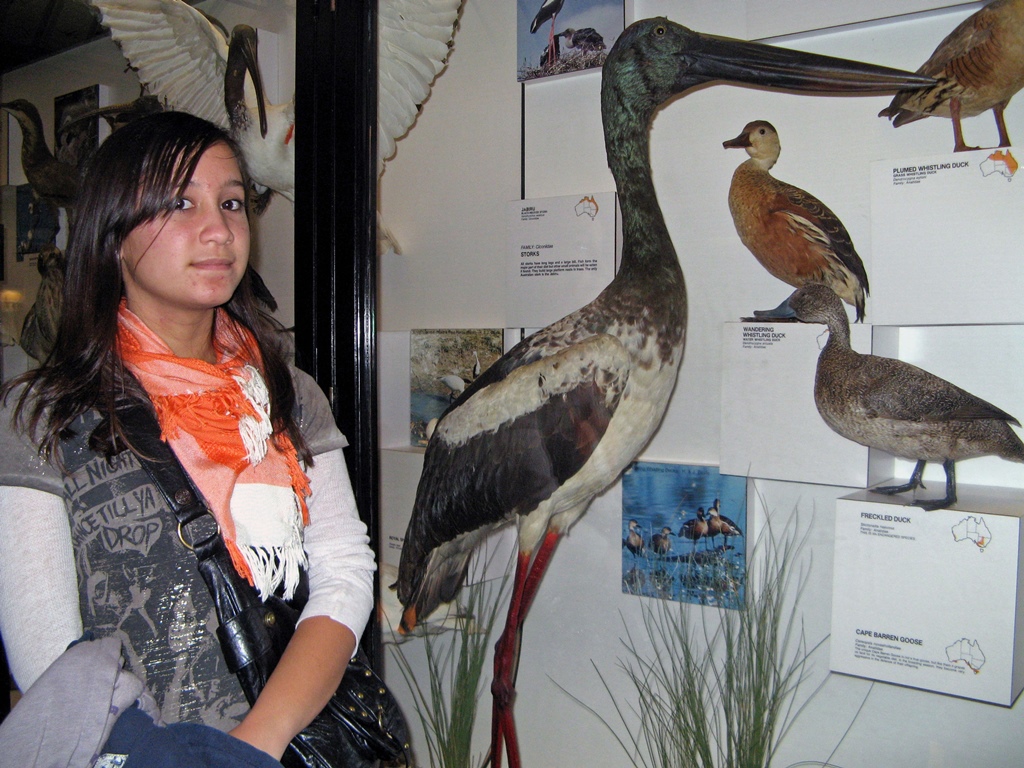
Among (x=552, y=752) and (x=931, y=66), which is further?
(x=552, y=752)

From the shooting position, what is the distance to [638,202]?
1630 millimetres

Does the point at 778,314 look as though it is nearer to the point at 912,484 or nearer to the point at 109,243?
the point at 912,484

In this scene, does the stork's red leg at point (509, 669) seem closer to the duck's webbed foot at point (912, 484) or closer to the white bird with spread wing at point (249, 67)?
the duck's webbed foot at point (912, 484)

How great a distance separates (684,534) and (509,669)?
1.77 ft

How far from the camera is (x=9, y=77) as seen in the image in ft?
5.85

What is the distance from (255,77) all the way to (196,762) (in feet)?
5.82

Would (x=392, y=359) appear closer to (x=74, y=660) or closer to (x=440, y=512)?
(x=440, y=512)

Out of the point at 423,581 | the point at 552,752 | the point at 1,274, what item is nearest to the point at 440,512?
the point at 423,581

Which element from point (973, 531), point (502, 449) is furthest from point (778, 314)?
point (502, 449)

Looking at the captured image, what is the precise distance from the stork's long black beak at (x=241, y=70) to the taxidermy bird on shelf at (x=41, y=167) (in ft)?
1.50

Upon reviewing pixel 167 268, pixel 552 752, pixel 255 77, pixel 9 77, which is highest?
pixel 255 77

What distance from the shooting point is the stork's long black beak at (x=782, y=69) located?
55.1 inches

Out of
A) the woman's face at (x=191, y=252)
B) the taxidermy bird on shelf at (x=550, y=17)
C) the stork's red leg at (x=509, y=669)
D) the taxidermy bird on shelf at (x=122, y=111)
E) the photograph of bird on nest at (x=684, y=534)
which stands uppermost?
the taxidermy bird on shelf at (x=550, y=17)

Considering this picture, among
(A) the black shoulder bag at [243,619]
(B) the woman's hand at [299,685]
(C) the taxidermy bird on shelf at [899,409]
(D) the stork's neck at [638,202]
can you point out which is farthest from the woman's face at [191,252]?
(C) the taxidermy bird on shelf at [899,409]
